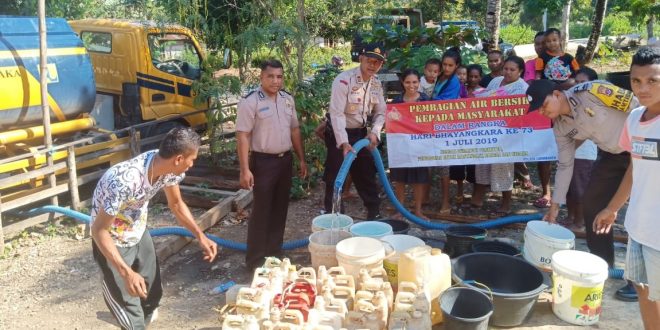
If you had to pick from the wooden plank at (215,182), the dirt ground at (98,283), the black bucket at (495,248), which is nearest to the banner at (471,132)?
the dirt ground at (98,283)

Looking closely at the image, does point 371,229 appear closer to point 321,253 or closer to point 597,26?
point 321,253

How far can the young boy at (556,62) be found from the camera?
6.13 m

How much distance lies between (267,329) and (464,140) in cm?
360

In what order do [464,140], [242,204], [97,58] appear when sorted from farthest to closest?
[97,58], [242,204], [464,140]

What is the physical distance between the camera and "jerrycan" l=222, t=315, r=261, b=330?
2749 millimetres

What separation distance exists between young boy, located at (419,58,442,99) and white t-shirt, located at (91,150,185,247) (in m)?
3.46

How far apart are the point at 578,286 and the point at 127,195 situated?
2.96 m

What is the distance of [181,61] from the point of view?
8.25 meters

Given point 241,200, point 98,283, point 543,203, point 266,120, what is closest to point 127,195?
point 266,120

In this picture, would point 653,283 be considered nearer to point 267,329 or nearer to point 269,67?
point 267,329

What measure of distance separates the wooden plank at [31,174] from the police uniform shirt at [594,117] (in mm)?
5030

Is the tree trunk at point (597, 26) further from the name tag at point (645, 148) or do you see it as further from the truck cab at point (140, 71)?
the name tag at point (645, 148)

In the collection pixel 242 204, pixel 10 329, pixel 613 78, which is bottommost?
pixel 10 329


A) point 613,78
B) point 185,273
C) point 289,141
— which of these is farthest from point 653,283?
point 613,78
